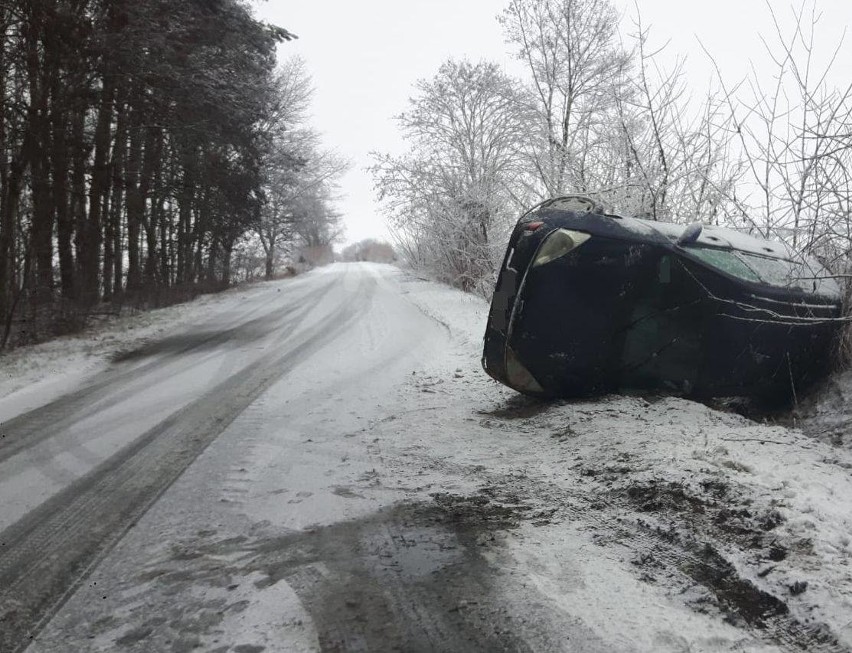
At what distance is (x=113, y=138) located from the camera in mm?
11789

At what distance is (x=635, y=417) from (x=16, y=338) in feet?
32.6

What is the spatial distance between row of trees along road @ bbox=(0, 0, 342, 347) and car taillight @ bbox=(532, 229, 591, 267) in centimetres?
866

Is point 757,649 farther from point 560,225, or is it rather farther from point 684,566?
point 560,225

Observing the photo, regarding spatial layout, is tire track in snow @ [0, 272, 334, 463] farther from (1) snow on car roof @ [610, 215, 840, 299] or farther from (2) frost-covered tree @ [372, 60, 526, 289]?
(2) frost-covered tree @ [372, 60, 526, 289]

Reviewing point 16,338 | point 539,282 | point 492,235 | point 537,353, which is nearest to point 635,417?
point 537,353

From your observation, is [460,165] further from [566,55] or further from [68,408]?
[68,408]

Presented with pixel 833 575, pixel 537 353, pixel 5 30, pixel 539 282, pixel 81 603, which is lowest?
pixel 81 603

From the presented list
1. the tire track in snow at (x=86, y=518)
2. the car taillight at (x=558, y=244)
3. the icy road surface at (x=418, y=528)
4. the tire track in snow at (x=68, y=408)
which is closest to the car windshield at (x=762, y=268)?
the car taillight at (x=558, y=244)

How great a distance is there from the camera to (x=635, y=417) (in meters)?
4.18

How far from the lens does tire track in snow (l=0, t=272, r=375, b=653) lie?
93.1 inches

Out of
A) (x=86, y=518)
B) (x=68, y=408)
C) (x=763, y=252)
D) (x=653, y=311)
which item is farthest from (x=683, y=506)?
(x=68, y=408)

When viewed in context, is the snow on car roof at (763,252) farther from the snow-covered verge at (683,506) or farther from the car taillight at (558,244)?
the snow-covered verge at (683,506)

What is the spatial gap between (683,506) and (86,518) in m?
3.25

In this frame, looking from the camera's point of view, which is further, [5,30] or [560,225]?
[5,30]
